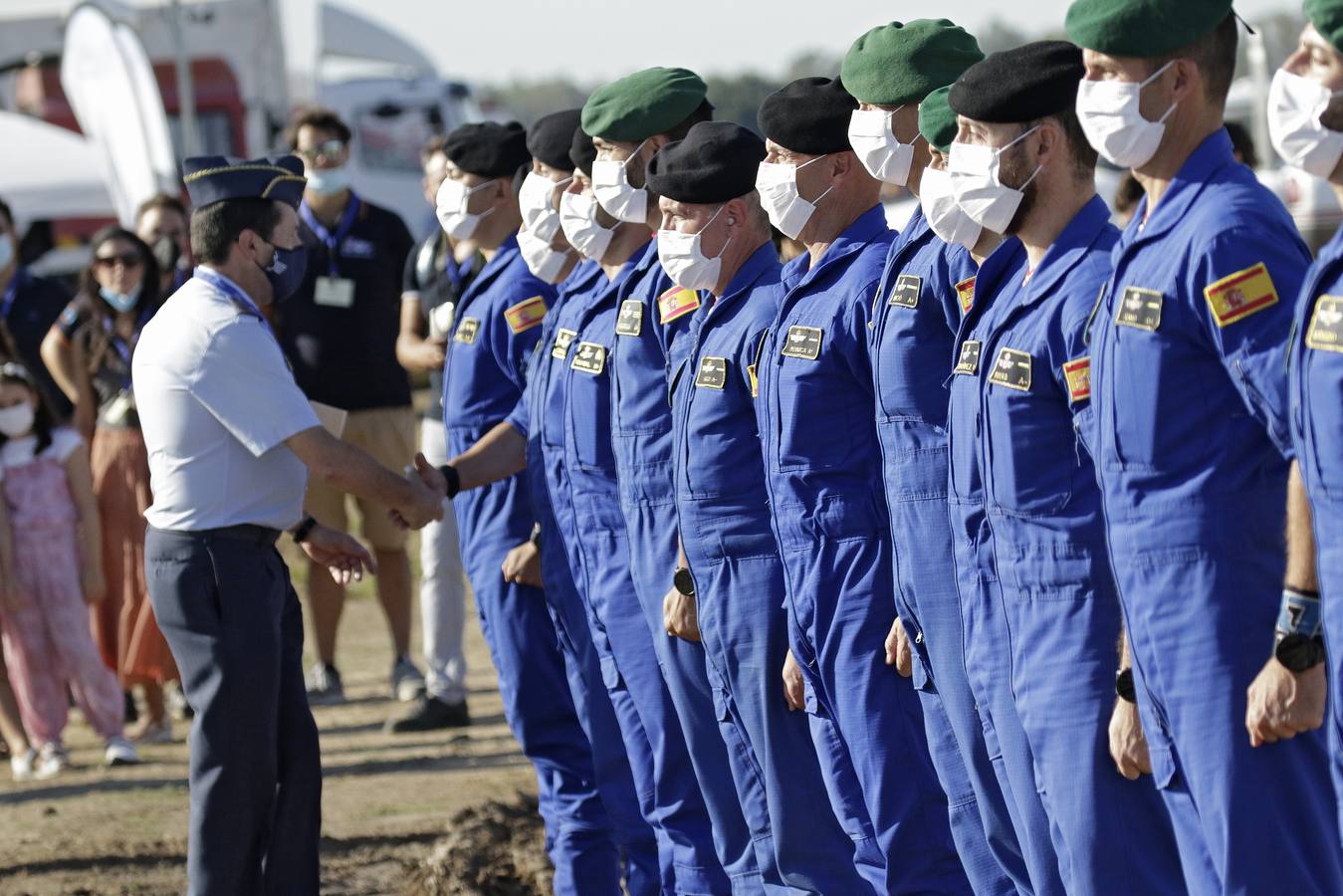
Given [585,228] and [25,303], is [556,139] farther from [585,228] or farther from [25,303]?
[25,303]

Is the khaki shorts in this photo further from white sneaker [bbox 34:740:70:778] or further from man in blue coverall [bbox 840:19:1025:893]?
man in blue coverall [bbox 840:19:1025:893]

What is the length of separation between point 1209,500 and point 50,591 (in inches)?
249

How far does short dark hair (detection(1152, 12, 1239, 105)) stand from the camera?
3438 mm

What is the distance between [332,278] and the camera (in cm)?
884

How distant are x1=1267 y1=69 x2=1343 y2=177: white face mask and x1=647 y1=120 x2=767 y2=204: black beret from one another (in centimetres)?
204

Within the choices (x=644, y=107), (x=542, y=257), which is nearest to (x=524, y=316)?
(x=542, y=257)

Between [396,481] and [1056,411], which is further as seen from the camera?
[396,481]

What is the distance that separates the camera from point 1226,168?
3.36 metres

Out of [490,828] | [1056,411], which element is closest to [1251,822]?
[1056,411]

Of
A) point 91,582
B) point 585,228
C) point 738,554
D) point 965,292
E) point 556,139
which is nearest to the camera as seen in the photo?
point 965,292

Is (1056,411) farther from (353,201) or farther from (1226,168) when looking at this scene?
(353,201)

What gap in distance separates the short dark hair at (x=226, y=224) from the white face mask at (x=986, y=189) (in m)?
2.19

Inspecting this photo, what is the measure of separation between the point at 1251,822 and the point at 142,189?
1138cm

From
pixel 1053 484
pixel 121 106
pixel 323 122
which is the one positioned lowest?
pixel 1053 484
